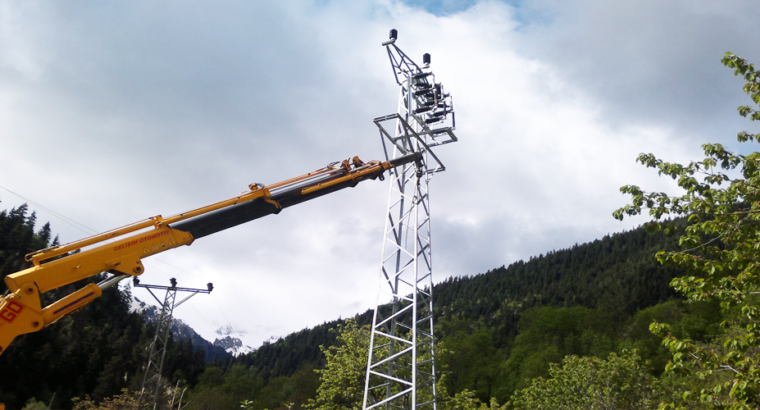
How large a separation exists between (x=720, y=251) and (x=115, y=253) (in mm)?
10062

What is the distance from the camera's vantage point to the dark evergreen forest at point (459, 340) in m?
56.5

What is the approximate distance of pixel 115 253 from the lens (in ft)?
25.9

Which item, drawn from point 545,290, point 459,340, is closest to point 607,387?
point 459,340

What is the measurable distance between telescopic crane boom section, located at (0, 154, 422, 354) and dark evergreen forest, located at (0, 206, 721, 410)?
22.9m

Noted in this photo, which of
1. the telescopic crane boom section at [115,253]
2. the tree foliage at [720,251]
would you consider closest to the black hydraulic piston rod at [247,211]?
the telescopic crane boom section at [115,253]

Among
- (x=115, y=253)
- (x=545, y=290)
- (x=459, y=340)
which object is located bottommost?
(x=115, y=253)

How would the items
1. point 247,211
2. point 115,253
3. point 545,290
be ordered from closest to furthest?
1. point 115,253
2. point 247,211
3. point 545,290

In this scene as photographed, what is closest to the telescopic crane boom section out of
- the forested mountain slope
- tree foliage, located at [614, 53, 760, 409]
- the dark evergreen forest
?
tree foliage, located at [614, 53, 760, 409]

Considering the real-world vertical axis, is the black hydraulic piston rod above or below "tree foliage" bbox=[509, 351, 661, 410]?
above

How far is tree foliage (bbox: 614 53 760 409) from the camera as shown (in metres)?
7.25

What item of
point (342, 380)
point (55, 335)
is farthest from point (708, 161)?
point (55, 335)

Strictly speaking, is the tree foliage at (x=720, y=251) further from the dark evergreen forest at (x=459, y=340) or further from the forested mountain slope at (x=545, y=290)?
the forested mountain slope at (x=545, y=290)

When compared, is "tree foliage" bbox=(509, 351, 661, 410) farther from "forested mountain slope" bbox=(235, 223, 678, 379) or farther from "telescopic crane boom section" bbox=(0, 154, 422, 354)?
"forested mountain slope" bbox=(235, 223, 678, 379)

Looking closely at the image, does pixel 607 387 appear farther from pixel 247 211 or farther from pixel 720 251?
pixel 247 211
